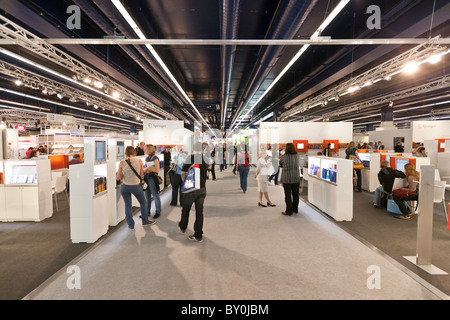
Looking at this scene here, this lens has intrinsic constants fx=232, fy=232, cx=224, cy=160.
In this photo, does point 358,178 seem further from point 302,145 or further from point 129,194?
point 129,194

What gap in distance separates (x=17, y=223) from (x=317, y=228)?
581 cm

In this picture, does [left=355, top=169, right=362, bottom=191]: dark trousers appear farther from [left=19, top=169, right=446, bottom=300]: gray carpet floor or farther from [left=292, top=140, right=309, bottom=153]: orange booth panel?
[left=292, top=140, right=309, bottom=153]: orange booth panel

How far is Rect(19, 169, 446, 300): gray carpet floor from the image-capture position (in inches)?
92.4

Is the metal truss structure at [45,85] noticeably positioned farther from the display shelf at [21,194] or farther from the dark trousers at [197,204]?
the dark trousers at [197,204]

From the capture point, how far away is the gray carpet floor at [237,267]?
7.70ft

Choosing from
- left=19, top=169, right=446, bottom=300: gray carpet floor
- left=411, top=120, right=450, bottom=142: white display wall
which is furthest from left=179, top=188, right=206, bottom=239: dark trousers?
left=411, top=120, right=450, bottom=142: white display wall

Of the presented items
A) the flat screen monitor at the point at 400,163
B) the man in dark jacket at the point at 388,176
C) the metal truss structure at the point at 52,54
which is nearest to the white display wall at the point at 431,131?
the flat screen monitor at the point at 400,163

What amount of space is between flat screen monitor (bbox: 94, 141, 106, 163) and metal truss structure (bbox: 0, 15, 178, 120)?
2329 mm

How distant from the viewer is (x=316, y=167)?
5562 mm

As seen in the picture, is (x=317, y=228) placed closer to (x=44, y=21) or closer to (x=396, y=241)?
(x=396, y=241)

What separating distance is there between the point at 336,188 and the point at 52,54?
6647 mm
